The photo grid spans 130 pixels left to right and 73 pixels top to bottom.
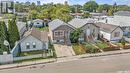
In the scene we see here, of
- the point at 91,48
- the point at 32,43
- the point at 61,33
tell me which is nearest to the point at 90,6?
the point at 61,33

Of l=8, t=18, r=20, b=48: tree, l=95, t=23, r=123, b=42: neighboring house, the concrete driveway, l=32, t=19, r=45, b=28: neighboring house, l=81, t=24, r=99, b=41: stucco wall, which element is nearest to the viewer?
the concrete driveway

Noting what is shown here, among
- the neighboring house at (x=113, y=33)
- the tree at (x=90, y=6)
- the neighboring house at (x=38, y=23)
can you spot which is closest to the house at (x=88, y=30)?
the neighboring house at (x=113, y=33)

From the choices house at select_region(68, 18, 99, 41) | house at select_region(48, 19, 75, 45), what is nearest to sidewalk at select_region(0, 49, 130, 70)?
house at select_region(48, 19, 75, 45)

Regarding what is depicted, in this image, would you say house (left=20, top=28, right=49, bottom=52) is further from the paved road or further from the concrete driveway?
the paved road

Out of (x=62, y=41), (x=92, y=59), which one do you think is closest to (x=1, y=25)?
(x=62, y=41)

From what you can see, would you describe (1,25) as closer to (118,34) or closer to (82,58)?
(82,58)

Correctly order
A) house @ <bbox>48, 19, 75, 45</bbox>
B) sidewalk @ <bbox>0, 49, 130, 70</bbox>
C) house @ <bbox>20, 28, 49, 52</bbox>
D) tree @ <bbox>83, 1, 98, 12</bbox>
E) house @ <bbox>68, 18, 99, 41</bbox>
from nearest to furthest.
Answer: sidewalk @ <bbox>0, 49, 130, 70</bbox>
house @ <bbox>20, 28, 49, 52</bbox>
house @ <bbox>48, 19, 75, 45</bbox>
house @ <bbox>68, 18, 99, 41</bbox>
tree @ <bbox>83, 1, 98, 12</bbox>
